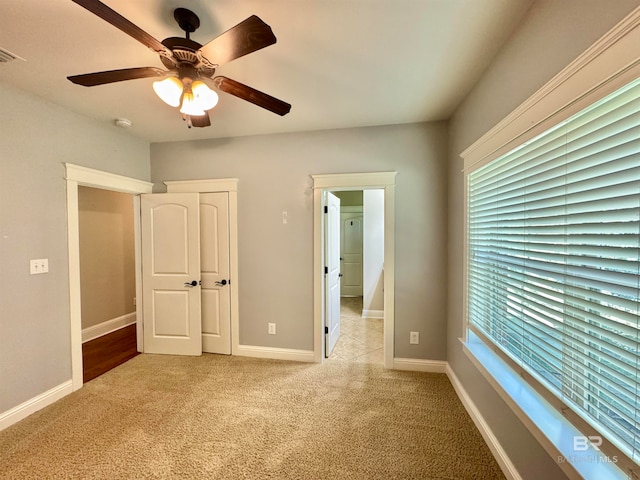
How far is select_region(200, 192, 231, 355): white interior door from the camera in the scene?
10.0 ft

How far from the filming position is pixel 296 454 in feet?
5.51

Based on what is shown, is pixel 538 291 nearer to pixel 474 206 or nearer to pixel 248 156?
pixel 474 206

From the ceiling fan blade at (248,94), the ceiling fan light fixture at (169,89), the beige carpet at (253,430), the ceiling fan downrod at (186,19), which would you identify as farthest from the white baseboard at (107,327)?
the ceiling fan downrod at (186,19)

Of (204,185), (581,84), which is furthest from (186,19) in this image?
(204,185)

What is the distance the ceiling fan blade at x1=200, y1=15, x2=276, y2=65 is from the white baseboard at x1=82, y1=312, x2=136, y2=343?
399cm

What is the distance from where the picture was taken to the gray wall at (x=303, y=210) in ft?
8.75

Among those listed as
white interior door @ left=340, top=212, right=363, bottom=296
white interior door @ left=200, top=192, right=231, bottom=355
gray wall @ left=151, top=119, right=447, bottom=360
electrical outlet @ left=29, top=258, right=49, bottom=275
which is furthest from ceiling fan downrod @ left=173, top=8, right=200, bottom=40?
white interior door @ left=340, top=212, right=363, bottom=296

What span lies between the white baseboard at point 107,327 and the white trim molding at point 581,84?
16.2 ft

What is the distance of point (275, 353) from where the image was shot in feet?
9.76

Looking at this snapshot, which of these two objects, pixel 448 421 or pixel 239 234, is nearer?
pixel 448 421

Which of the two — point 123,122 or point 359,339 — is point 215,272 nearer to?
point 123,122

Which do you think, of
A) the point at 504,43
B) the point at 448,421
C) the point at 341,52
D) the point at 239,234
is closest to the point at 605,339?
the point at 448,421

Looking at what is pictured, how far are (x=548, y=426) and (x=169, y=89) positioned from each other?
8.15 feet

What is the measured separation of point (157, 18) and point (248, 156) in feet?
5.40
